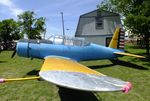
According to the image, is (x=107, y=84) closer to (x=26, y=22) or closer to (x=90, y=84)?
(x=90, y=84)

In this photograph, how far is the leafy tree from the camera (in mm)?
43625

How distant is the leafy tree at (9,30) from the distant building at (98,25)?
51.7ft

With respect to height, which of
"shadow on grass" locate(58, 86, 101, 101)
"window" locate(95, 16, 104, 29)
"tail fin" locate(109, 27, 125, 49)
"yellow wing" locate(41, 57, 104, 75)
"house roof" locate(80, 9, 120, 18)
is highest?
"house roof" locate(80, 9, 120, 18)

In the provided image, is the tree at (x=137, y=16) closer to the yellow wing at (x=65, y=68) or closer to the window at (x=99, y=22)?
the window at (x=99, y=22)

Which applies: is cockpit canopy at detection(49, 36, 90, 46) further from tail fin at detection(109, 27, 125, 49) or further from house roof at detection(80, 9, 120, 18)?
house roof at detection(80, 9, 120, 18)

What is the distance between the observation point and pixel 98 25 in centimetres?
3375

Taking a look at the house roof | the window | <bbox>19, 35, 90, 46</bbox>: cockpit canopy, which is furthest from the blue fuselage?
the house roof

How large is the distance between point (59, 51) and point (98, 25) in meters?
21.1

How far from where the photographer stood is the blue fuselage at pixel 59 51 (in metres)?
12.9

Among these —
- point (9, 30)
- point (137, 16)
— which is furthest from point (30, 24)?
point (137, 16)

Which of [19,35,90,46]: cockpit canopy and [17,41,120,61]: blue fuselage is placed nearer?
[17,41,120,61]: blue fuselage

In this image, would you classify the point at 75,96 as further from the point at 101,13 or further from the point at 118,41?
the point at 101,13

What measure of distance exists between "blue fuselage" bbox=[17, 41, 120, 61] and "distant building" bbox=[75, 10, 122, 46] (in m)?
18.2

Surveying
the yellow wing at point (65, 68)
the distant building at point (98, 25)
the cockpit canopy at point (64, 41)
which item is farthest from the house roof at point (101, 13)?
the yellow wing at point (65, 68)
